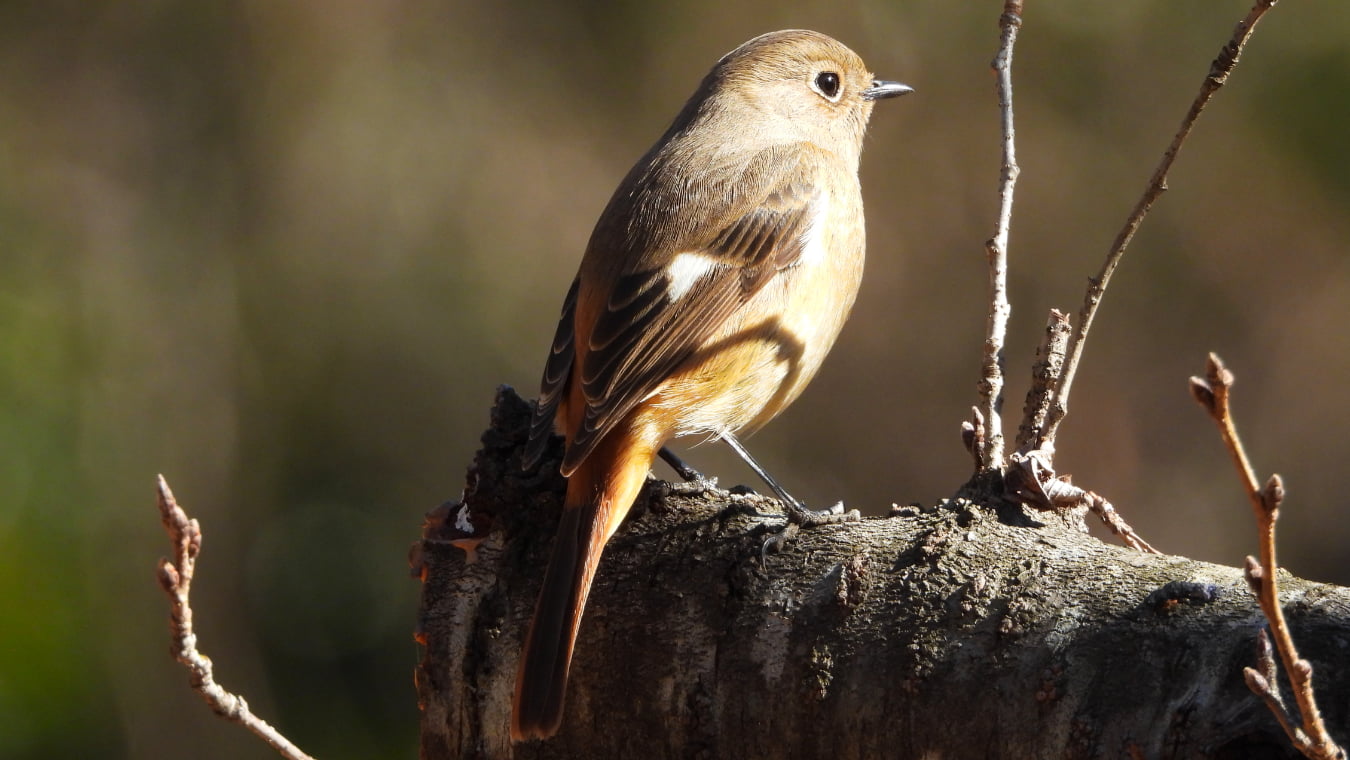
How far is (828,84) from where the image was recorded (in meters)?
4.13

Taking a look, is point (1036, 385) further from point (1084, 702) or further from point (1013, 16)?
point (1084, 702)

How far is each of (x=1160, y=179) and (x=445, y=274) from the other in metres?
4.19

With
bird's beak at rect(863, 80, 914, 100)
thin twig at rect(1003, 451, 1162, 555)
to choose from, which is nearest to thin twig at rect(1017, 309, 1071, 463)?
thin twig at rect(1003, 451, 1162, 555)

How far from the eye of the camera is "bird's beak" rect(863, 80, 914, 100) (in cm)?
421

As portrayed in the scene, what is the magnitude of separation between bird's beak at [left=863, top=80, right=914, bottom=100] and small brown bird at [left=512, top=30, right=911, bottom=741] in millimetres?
440

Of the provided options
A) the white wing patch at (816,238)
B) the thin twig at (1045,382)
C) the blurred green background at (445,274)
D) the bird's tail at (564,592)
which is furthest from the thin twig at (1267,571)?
the blurred green background at (445,274)

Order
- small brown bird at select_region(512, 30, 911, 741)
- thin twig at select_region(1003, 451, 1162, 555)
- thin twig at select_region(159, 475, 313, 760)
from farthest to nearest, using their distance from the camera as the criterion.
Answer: small brown bird at select_region(512, 30, 911, 741) < thin twig at select_region(1003, 451, 1162, 555) < thin twig at select_region(159, 475, 313, 760)

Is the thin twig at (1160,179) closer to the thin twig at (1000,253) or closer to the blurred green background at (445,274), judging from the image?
the thin twig at (1000,253)

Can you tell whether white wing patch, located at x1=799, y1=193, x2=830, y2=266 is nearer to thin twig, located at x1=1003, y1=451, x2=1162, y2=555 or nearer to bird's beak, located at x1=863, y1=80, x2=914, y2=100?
bird's beak, located at x1=863, y1=80, x2=914, y2=100

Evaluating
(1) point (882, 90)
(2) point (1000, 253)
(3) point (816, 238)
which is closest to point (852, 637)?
(2) point (1000, 253)

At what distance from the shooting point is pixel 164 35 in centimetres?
630

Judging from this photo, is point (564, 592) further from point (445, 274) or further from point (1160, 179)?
point (445, 274)

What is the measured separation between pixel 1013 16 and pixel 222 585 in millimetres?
3866

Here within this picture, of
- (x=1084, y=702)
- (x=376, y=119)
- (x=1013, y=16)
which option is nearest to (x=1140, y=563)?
(x=1084, y=702)
